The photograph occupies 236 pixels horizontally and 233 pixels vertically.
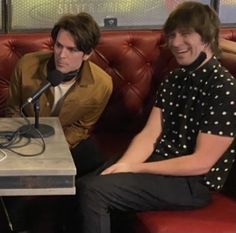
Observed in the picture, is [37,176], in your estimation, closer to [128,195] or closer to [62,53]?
[128,195]

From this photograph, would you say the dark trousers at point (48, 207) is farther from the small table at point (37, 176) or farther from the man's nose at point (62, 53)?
the small table at point (37, 176)

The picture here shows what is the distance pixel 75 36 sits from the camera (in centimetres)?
206

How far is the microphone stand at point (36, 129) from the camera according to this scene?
1.79 meters

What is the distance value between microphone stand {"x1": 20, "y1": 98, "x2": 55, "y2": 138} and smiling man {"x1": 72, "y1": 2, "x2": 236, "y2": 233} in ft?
0.65

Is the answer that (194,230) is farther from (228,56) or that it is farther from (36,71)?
(36,71)

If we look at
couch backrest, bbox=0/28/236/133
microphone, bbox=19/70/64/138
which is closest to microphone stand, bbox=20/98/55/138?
microphone, bbox=19/70/64/138

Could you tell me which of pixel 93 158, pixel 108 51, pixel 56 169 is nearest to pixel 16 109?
pixel 93 158

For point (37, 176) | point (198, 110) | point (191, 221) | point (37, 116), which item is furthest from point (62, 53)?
point (191, 221)

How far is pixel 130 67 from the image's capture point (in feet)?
8.41

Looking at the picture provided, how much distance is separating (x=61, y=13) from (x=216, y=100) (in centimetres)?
111

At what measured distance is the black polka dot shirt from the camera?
1.82 m

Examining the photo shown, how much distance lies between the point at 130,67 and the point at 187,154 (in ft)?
2.41

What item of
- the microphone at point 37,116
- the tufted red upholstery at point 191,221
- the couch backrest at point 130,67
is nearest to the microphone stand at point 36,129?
the microphone at point 37,116

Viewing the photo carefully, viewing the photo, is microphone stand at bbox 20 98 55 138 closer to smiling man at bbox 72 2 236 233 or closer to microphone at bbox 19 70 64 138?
microphone at bbox 19 70 64 138
